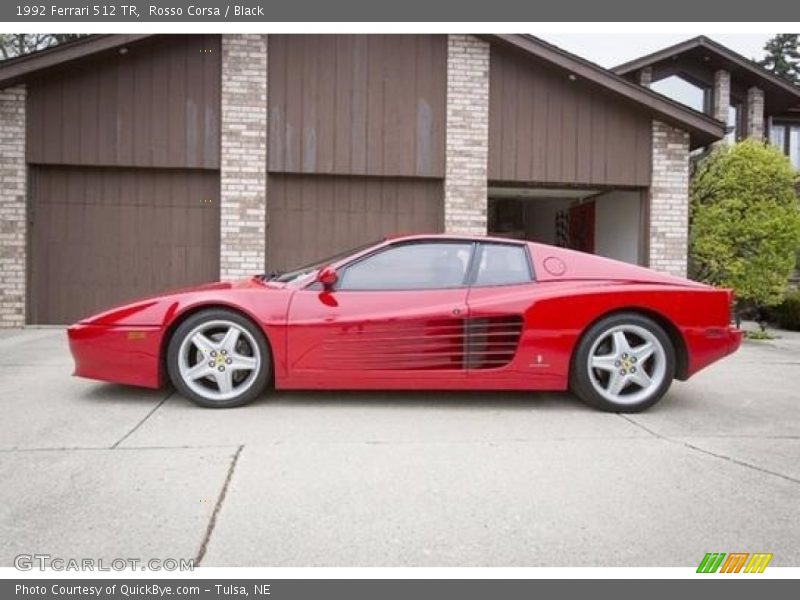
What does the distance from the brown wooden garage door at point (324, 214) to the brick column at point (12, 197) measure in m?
3.21

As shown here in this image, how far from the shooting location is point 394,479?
2957 millimetres

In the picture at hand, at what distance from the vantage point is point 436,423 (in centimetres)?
395

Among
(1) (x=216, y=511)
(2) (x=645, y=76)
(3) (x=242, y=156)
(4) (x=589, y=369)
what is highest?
(2) (x=645, y=76)

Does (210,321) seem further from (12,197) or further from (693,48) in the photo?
(693,48)

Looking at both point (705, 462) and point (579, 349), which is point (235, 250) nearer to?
point (579, 349)

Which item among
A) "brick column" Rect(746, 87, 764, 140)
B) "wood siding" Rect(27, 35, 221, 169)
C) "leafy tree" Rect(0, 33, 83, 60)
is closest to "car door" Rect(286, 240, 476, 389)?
"wood siding" Rect(27, 35, 221, 169)

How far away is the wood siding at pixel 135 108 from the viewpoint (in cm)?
845

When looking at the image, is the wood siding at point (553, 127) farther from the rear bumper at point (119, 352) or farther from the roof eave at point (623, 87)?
the rear bumper at point (119, 352)

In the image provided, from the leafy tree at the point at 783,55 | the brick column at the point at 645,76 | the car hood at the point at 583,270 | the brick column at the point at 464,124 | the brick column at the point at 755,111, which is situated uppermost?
the leafy tree at the point at 783,55

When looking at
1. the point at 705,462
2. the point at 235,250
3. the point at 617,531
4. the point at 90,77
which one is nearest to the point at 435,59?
the point at 235,250

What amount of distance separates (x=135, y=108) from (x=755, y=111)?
46.0ft

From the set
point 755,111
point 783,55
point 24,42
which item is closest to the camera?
point 755,111

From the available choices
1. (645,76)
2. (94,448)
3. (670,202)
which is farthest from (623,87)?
(94,448)

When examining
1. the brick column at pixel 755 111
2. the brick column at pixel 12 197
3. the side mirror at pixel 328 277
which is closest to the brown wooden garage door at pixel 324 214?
the brick column at pixel 12 197
